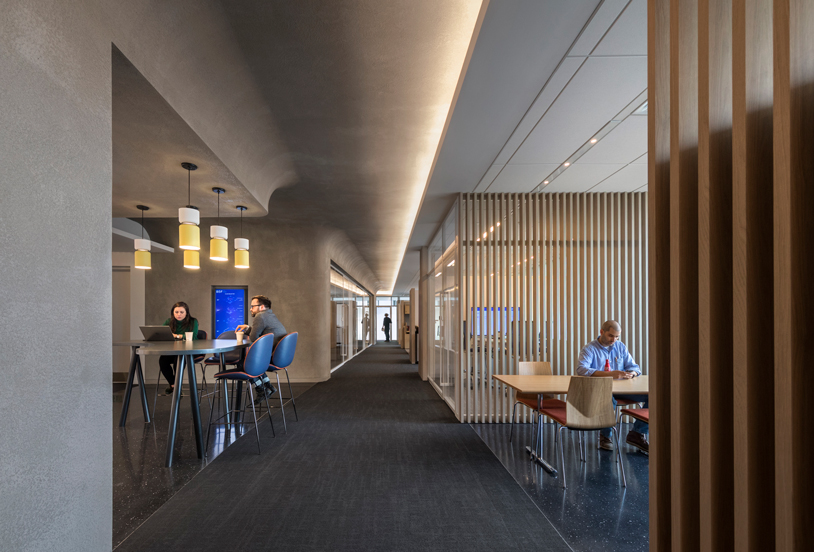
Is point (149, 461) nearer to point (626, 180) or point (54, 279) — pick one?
point (54, 279)

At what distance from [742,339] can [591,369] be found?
374 cm

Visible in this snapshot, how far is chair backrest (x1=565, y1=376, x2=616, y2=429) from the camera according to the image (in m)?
3.81

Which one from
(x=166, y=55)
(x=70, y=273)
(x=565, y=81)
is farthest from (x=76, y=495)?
(x=565, y=81)

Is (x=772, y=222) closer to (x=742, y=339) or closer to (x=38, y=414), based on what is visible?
(x=742, y=339)

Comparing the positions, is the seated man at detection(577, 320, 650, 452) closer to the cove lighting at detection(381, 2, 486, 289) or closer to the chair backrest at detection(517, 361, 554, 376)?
the chair backrest at detection(517, 361, 554, 376)

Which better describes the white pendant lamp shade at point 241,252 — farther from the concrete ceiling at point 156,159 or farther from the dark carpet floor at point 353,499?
the dark carpet floor at point 353,499

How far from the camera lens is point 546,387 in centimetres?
422

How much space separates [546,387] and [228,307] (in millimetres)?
7431

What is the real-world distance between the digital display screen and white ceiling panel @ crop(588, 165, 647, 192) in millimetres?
7109

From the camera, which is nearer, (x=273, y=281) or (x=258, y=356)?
(x=258, y=356)

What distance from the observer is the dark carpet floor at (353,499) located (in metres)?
2.86

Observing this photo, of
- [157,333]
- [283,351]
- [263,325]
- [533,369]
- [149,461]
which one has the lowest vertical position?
[149,461]

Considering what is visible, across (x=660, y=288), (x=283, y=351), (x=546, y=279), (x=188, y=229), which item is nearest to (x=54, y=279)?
(x=660, y=288)

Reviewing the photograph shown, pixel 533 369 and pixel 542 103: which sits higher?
pixel 542 103
